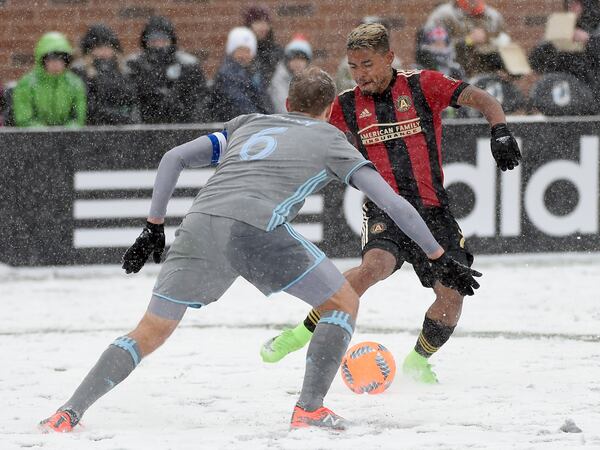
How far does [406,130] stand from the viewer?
22.2ft

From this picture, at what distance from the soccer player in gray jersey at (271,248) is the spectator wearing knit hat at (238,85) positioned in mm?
6110

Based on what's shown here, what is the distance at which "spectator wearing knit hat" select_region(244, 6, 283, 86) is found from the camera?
12.3 meters

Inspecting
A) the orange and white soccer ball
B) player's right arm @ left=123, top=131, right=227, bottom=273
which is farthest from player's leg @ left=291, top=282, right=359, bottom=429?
the orange and white soccer ball

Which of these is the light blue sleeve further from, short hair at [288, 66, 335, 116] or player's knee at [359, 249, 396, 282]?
player's knee at [359, 249, 396, 282]

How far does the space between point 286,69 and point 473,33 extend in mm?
1832

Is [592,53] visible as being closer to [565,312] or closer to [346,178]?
[565,312]

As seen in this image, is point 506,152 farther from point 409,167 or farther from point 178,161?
point 178,161

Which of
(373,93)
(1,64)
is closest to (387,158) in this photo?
(373,93)

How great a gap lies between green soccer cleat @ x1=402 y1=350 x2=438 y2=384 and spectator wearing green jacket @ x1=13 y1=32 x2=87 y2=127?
17.7 feet

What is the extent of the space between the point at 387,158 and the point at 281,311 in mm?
2720

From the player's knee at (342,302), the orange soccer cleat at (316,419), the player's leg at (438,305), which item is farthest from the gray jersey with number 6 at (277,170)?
the player's leg at (438,305)

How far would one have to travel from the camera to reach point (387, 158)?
680cm

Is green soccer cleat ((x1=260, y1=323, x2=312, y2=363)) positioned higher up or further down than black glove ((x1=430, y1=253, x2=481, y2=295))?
further down

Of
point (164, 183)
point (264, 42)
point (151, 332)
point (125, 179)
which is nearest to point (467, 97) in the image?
point (164, 183)
